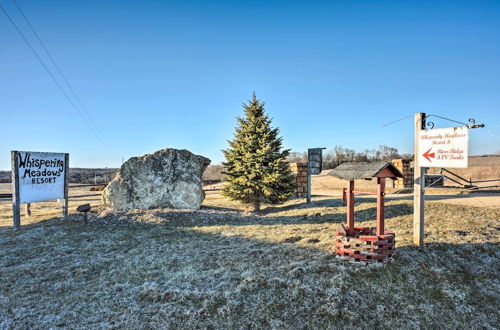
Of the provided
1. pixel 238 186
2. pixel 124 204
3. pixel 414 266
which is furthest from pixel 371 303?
pixel 124 204

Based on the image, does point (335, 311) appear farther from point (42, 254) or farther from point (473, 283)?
point (42, 254)

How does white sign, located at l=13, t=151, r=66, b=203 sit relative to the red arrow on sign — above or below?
below

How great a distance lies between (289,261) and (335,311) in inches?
69.6

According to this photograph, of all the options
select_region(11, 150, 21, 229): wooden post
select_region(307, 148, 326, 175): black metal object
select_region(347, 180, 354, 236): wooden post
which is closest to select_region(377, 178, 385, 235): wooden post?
select_region(347, 180, 354, 236): wooden post

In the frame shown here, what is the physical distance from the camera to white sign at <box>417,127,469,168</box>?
571 cm

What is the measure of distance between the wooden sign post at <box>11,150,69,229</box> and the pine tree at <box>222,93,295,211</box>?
6.11m

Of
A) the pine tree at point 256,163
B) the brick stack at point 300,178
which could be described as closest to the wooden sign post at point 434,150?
the pine tree at point 256,163

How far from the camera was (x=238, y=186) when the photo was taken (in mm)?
12070

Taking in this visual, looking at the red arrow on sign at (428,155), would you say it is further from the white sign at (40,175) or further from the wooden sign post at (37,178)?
the white sign at (40,175)

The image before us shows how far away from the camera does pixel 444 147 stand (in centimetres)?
604

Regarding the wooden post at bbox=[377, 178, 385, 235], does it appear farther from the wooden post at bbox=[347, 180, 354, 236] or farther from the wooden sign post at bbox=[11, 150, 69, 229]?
the wooden sign post at bbox=[11, 150, 69, 229]

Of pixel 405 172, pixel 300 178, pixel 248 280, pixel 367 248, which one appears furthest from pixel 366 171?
pixel 405 172

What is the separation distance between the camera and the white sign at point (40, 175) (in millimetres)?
9867

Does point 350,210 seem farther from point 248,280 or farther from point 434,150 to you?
point 248,280
